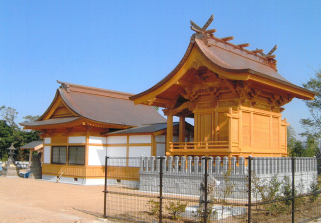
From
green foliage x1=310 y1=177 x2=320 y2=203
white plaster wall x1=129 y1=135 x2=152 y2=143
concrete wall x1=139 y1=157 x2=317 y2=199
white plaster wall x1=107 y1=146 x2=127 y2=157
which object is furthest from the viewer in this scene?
white plaster wall x1=107 y1=146 x2=127 y2=157

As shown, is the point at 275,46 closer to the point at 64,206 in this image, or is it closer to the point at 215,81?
the point at 215,81

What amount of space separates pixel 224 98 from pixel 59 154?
12799 millimetres

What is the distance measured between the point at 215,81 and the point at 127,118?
30.8 feet

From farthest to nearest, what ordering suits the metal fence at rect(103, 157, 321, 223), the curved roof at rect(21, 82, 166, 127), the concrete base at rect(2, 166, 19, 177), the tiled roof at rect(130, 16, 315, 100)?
the concrete base at rect(2, 166, 19, 177)
the curved roof at rect(21, 82, 166, 127)
the tiled roof at rect(130, 16, 315, 100)
the metal fence at rect(103, 157, 321, 223)

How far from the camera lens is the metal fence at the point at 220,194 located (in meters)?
9.06

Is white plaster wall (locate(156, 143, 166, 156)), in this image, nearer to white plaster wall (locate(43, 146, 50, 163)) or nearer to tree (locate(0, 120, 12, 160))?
white plaster wall (locate(43, 146, 50, 163))

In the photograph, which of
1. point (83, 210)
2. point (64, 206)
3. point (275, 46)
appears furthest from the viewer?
point (275, 46)

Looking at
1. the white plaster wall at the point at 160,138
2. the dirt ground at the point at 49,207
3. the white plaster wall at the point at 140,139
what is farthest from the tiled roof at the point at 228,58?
the dirt ground at the point at 49,207

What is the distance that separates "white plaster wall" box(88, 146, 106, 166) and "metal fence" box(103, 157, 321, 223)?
3.01 metres

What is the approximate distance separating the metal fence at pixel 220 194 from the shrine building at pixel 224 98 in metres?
1.59

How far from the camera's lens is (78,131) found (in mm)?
21328

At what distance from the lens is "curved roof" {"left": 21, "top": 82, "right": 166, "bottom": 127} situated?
854 inches

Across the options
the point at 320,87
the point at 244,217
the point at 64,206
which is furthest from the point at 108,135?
the point at 320,87

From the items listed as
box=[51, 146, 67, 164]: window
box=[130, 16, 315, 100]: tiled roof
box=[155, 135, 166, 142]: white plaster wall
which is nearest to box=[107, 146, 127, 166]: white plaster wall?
box=[155, 135, 166, 142]: white plaster wall
